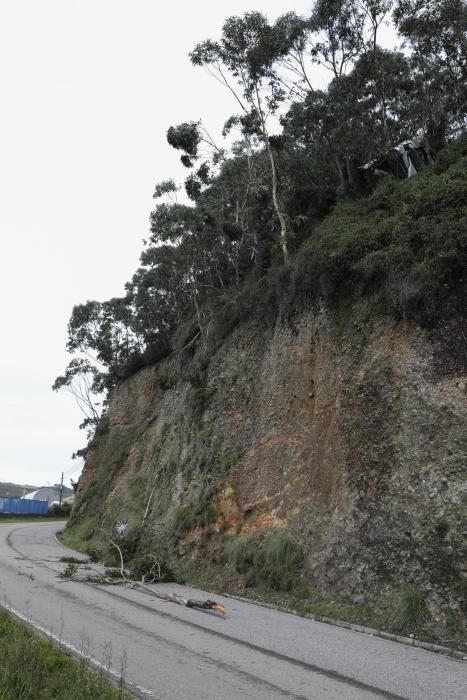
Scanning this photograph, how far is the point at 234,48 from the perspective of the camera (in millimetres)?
23438

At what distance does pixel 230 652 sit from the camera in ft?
24.7

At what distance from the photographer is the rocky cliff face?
1015 cm

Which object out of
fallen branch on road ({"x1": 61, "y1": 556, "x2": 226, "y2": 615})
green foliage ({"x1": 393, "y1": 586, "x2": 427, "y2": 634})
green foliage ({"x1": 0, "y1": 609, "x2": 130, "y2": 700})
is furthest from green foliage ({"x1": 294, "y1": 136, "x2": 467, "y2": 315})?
green foliage ({"x1": 0, "y1": 609, "x2": 130, "y2": 700})

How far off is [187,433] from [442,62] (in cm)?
1952

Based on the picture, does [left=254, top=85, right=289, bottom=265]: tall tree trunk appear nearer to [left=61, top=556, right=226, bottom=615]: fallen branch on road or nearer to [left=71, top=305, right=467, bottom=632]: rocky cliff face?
[left=71, top=305, right=467, bottom=632]: rocky cliff face

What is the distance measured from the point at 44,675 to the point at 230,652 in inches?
110

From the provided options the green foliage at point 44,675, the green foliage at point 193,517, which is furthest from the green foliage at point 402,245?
the green foliage at point 44,675

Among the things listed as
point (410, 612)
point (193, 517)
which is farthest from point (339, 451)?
point (193, 517)

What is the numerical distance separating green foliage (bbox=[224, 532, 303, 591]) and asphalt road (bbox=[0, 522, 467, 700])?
106cm

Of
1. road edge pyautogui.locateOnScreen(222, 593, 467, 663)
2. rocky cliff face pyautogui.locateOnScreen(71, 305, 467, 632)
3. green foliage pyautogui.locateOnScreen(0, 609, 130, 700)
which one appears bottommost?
road edge pyautogui.locateOnScreen(222, 593, 467, 663)

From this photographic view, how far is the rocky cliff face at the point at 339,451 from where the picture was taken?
1015cm

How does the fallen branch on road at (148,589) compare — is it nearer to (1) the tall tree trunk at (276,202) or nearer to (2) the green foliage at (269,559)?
(2) the green foliage at (269,559)

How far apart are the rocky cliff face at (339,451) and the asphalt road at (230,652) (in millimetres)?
1769

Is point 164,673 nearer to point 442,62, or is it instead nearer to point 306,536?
point 306,536
